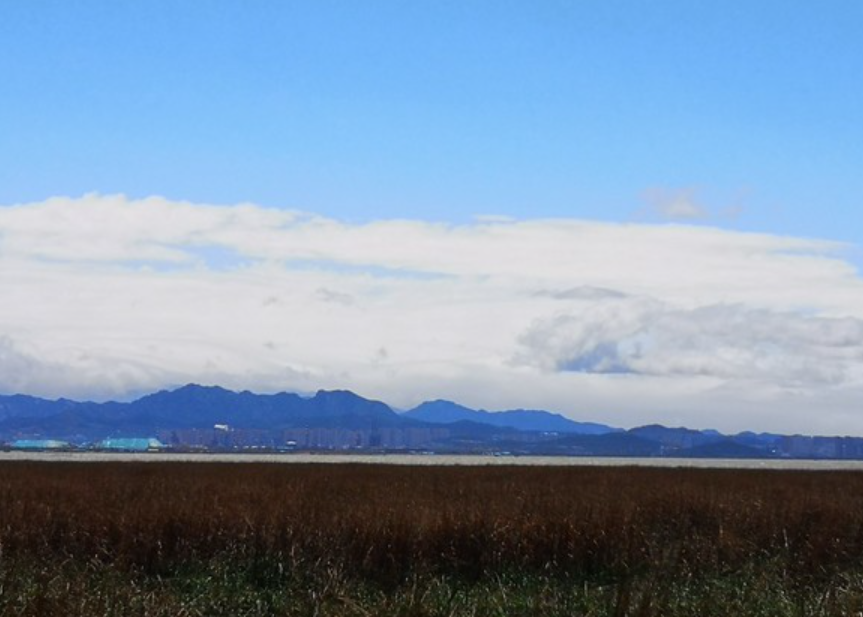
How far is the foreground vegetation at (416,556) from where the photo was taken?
1881 cm

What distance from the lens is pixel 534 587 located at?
22.5 meters

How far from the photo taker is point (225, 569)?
74.5ft

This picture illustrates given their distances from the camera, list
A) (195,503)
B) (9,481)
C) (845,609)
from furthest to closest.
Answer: (9,481), (195,503), (845,609)

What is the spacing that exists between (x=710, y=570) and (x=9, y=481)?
2943 centimetres

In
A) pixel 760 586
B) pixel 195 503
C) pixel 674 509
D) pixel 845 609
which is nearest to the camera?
pixel 845 609

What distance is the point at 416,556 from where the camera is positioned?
77.3 feet

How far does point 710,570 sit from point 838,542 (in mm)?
3577

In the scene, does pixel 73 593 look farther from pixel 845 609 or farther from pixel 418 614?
pixel 845 609

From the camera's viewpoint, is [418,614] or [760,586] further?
[760,586]

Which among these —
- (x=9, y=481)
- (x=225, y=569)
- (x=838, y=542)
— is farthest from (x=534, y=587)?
(x=9, y=481)

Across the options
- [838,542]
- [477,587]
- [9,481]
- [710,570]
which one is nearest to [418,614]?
[477,587]

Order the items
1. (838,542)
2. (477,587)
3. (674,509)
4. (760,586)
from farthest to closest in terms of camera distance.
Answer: (674,509)
(838,542)
(477,587)
(760,586)

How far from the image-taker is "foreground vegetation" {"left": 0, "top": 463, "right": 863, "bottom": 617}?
1881 centimetres

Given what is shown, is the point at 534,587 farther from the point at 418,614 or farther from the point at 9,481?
the point at 9,481
